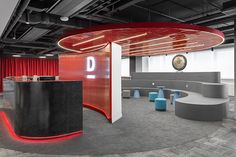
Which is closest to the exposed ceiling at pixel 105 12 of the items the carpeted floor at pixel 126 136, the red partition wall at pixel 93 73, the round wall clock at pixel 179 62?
the red partition wall at pixel 93 73

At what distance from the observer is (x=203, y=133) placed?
4.61 meters

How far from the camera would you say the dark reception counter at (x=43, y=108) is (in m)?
4.22

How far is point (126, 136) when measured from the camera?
4.44 m

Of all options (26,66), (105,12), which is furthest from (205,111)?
(26,66)

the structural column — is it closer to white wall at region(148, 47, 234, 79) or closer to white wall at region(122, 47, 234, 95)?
white wall at region(122, 47, 234, 95)

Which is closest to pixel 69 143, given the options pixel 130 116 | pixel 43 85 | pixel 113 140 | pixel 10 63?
pixel 113 140

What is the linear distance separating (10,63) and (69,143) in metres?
13.5

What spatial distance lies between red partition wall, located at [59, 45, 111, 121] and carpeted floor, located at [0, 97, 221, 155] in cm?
83

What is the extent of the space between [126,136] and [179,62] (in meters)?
9.94

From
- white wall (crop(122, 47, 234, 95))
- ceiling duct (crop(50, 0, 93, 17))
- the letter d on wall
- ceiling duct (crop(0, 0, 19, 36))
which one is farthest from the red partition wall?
white wall (crop(122, 47, 234, 95))

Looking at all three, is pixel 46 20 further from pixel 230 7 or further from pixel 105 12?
pixel 230 7

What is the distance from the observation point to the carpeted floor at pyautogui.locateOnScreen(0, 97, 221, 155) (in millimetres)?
3736

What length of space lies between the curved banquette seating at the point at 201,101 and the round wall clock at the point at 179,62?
2676 mm

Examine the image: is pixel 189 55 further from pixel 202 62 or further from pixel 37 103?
pixel 37 103
